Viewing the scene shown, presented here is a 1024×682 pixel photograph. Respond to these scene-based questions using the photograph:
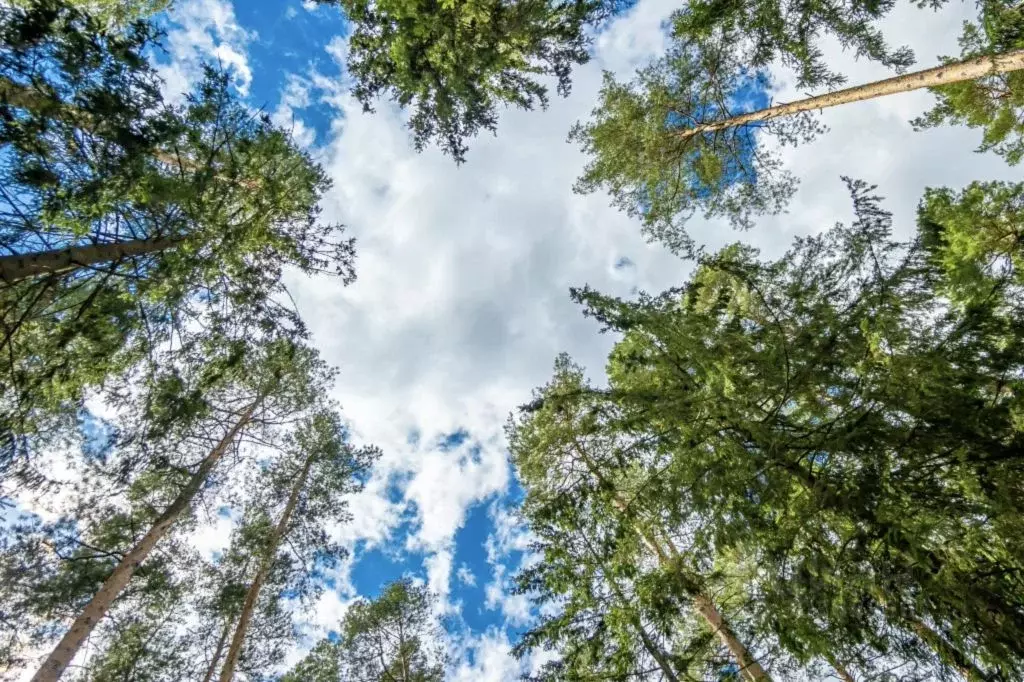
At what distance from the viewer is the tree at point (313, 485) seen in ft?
38.3

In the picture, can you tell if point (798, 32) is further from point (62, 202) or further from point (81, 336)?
point (81, 336)

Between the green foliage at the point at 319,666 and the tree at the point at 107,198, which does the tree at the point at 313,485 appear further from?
the tree at the point at 107,198

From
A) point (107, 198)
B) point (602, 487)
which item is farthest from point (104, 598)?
point (602, 487)

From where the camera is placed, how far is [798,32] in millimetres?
8016

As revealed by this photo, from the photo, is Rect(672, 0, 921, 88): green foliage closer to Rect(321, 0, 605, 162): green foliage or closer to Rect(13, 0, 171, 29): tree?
Rect(321, 0, 605, 162): green foliage

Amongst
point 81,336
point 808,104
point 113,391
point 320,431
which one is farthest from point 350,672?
point 808,104

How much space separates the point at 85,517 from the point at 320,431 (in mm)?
5224

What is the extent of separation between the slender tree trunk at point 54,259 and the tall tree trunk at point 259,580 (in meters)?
8.15

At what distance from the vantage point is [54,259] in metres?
4.66

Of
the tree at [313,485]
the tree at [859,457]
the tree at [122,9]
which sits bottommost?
the tree at [859,457]

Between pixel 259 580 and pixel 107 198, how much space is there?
950cm

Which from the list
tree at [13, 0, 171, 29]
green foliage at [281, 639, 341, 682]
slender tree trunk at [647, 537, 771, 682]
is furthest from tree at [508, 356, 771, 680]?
tree at [13, 0, 171, 29]

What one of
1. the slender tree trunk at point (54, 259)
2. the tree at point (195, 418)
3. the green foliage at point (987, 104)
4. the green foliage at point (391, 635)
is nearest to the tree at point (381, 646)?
the green foliage at point (391, 635)

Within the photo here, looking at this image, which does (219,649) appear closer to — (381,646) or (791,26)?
(381,646)
